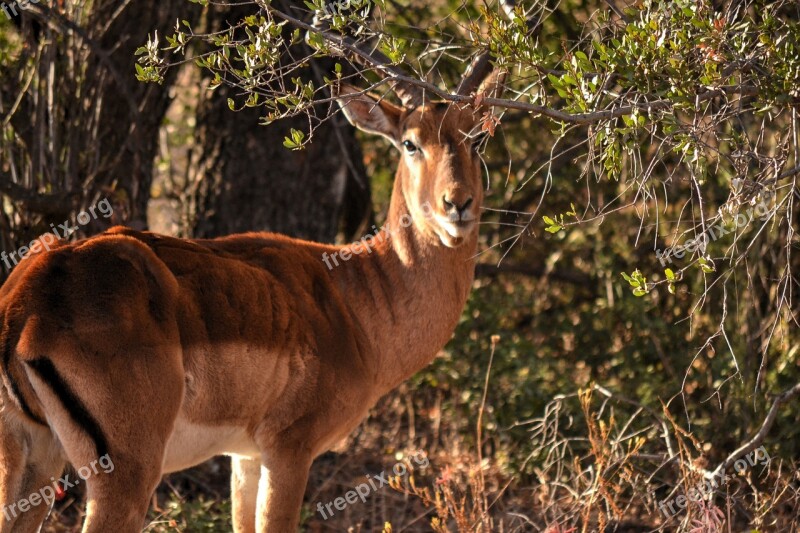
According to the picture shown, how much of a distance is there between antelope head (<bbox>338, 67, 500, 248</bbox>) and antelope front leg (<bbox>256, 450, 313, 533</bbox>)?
1.34 metres

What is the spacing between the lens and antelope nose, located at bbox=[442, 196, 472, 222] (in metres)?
4.96

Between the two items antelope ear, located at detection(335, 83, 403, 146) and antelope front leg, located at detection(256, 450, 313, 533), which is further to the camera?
antelope ear, located at detection(335, 83, 403, 146)

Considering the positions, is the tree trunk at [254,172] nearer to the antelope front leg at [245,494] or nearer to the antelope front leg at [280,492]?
the antelope front leg at [245,494]

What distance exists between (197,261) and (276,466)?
0.94 meters

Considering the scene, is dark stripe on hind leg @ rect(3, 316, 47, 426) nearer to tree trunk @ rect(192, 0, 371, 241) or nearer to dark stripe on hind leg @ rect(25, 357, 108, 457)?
dark stripe on hind leg @ rect(25, 357, 108, 457)

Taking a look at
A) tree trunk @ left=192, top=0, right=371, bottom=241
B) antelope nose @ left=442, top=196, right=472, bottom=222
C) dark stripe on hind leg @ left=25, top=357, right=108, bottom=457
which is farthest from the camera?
tree trunk @ left=192, top=0, right=371, bottom=241

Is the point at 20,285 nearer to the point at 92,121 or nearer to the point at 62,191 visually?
the point at 62,191

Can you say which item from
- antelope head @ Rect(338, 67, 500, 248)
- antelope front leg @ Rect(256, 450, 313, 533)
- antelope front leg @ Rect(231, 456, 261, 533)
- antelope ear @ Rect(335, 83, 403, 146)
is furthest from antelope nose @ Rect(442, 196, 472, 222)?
antelope front leg @ Rect(231, 456, 261, 533)

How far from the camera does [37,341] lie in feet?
12.1

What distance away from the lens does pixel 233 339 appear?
432 centimetres

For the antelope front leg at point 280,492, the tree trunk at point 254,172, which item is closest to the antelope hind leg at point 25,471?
the antelope front leg at point 280,492

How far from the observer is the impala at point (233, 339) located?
3.74 m

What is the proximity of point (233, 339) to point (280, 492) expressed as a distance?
705mm

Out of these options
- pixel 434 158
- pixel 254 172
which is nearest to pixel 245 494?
pixel 434 158
